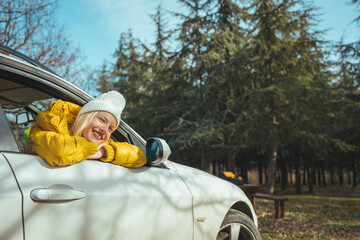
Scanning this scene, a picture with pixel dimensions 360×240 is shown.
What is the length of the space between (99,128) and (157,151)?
43cm

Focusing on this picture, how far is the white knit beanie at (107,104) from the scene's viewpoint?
6.26 ft

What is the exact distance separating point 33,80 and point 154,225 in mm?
1240

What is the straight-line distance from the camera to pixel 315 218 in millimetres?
9117

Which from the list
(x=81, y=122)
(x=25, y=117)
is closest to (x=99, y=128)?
(x=81, y=122)

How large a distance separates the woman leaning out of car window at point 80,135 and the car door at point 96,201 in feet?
0.20

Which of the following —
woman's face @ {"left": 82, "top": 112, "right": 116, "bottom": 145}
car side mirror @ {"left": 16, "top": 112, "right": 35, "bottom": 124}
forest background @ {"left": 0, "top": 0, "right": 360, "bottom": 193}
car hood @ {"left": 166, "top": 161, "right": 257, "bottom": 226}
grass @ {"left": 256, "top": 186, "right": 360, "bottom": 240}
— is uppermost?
forest background @ {"left": 0, "top": 0, "right": 360, "bottom": 193}

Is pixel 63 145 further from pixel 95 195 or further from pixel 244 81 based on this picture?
pixel 244 81

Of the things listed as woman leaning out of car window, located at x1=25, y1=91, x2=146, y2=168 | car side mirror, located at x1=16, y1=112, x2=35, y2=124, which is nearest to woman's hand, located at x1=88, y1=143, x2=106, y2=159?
Result: woman leaning out of car window, located at x1=25, y1=91, x2=146, y2=168

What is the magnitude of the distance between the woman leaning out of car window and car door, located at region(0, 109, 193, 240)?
0.20 feet

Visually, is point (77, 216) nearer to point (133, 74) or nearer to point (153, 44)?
point (153, 44)

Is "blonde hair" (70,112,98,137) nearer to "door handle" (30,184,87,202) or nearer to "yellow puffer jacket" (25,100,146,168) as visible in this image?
"yellow puffer jacket" (25,100,146,168)

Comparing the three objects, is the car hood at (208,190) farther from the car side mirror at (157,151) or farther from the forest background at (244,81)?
the forest background at (244,81)

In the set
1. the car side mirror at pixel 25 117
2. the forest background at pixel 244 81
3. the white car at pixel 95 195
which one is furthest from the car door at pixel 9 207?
the forest background at pixel 244 81

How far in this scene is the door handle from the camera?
1.43 metres
